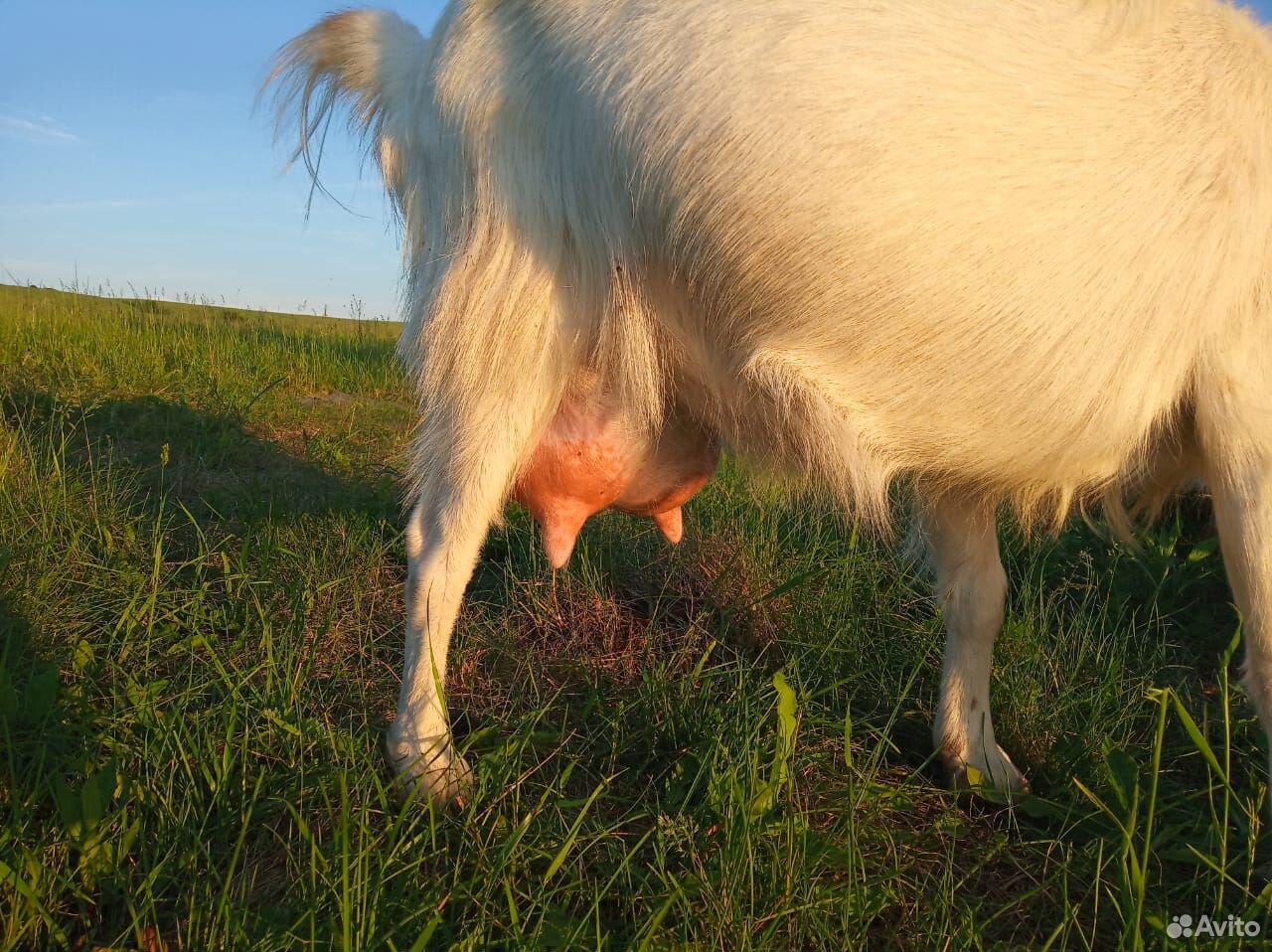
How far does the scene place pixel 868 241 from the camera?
1.67 meters

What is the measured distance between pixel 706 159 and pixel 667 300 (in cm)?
32

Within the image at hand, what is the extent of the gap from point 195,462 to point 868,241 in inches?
135

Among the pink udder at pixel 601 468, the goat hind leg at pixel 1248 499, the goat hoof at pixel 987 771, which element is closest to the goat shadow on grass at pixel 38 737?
the pink udder at pixel 601 468

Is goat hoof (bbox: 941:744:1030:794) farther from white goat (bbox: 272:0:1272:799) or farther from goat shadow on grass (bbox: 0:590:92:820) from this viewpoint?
goat shadow on grass (bbox: 0:590:92:820)

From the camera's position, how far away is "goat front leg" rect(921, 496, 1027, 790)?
2307 mm

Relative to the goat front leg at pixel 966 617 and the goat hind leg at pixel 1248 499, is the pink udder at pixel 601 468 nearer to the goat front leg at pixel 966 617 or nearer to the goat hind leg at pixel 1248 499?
the goat front leg at pixel 966 617

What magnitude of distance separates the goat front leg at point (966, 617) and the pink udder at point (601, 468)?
2.17 ft

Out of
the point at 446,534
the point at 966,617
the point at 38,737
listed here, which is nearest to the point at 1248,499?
the point at 966,617

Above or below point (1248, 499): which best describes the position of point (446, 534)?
below

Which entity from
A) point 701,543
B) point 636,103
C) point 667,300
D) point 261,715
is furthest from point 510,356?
point 701,543

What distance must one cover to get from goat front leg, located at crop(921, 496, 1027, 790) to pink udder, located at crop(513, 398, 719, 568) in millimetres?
660

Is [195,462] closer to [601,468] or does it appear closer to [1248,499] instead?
[601,468]

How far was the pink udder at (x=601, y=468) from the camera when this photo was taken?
224 centimetres

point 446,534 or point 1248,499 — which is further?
point 446,534
